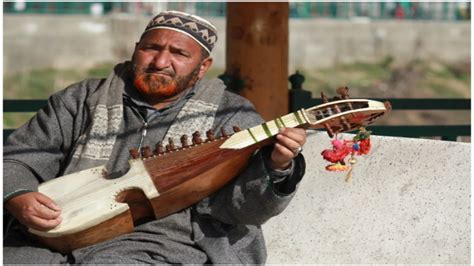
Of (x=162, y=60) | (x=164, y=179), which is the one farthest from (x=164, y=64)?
(x=164, y=179)

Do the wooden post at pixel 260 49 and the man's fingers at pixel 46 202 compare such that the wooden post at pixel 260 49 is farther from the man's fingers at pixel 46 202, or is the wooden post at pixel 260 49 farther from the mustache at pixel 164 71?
the man's fingers at pixel 46 202

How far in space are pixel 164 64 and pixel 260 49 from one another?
6.86 ft

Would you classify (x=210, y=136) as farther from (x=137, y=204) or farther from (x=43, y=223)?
(x=43, y=223)

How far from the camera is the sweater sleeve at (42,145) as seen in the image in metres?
3.66

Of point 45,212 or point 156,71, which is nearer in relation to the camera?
point 45,212

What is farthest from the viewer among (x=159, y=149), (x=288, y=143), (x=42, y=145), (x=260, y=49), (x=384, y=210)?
(x=260, y=49)

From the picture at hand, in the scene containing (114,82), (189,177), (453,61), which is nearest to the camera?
(189,177)

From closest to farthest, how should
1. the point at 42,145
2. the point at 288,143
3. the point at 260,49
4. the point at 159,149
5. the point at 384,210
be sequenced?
the point at 288,143, the point at 159,149, the point at 42,145, the point at 384,210, the point at 260,49

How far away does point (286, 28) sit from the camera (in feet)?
18.9

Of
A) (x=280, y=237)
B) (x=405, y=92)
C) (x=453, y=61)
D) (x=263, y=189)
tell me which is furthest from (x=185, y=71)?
(x=453, y=61)

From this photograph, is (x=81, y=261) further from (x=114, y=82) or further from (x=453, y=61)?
(x=453, y=61)

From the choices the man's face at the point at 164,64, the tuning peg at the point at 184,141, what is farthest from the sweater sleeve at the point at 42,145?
the tuning peg at the point at 184,141

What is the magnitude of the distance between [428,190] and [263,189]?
839 mm

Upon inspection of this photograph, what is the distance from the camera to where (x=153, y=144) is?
3.65 meters
